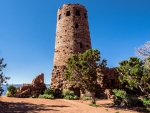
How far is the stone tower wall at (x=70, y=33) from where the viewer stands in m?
25.8

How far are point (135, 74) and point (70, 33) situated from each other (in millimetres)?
15450

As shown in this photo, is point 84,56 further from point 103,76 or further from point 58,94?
point 58,94

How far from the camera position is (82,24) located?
2789cm

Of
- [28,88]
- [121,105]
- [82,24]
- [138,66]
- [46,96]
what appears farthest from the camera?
[82,24]

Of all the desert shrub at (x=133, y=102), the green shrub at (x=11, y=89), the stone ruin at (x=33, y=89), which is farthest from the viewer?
the stone ruin at (x=33, y=89)

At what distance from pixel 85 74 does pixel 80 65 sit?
1.10 metres

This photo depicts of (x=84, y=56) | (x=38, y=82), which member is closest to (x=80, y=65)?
(x=84, y=56)

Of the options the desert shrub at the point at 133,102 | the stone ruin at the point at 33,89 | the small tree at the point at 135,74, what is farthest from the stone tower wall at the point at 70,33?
the desert shrub at the point at 133,102

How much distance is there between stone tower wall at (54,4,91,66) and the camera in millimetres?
25797

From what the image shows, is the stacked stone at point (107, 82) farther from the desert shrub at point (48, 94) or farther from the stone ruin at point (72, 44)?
the desert shrub at point (48, 94)

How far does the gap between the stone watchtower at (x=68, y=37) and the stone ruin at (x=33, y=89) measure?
199 centimetres

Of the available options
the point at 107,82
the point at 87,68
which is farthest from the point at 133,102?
the point at 107,82

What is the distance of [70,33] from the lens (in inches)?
1045

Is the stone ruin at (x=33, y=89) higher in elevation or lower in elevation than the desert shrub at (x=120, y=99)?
higher
